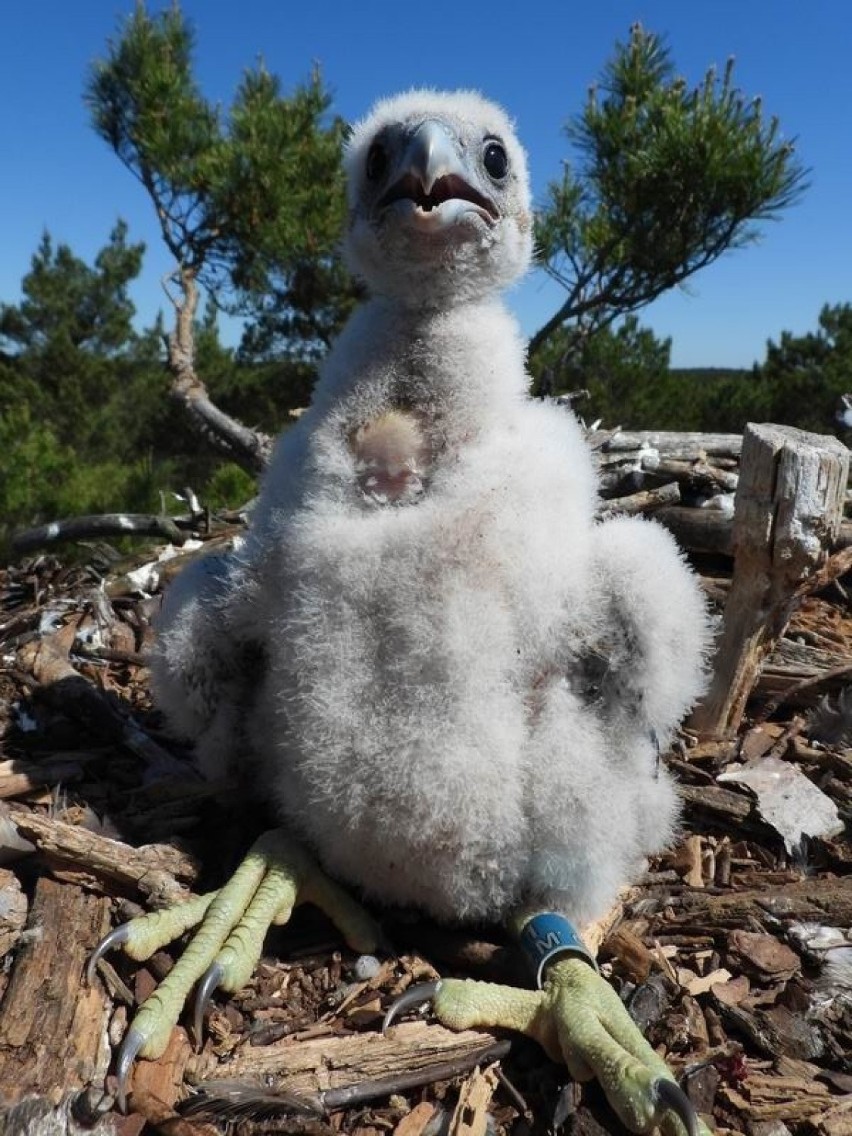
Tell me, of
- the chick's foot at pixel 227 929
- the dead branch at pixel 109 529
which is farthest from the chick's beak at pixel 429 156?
the dead branch at pixel 109 529

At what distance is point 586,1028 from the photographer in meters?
1.45

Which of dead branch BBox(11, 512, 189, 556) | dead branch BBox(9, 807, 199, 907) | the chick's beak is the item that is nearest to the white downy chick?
the chick's beak

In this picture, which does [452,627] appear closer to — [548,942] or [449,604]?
[449,604]

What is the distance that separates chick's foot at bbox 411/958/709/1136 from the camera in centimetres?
131

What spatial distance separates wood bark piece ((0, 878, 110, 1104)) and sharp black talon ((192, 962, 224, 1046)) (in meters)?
0.14

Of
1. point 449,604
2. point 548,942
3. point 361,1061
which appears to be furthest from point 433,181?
point 361,1061

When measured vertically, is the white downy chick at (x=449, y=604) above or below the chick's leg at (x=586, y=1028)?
above

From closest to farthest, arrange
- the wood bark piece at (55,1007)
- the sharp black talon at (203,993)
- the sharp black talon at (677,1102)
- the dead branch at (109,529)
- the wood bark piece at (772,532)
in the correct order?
the sharp black talon at (677,1102) → the wood bark piece at (55,1007) → the sharp black talon at (203,993) → the wood bark piece at (772,532) → the dead branch at (109,529)

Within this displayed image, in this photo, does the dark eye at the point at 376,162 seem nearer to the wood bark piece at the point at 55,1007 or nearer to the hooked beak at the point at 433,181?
the hooked beak at the point at 433,181

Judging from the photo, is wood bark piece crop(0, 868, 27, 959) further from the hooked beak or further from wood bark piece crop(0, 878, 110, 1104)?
the hooked beak

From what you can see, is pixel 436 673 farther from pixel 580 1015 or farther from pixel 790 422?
pixel 790 422

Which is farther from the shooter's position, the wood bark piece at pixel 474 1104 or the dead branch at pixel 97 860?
the dead branch at pixel 97 860

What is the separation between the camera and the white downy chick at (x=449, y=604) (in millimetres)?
1514

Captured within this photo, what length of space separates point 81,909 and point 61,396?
13752 mm
